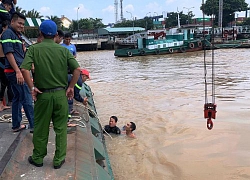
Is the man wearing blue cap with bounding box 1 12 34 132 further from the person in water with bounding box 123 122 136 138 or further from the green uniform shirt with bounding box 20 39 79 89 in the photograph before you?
the person in water with bounding box 123 122 136 138

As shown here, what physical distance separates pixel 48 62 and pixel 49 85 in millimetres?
251

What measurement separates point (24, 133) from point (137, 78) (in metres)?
14.1

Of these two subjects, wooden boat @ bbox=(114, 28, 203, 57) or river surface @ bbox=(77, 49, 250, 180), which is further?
wooden boat @ bbox=(114, 28, 203, 57)

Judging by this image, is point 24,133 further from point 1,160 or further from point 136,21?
point 136,21

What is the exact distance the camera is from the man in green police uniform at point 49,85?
332 centimetres

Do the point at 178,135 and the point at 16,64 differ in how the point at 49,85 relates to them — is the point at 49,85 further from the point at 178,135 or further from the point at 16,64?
the point at 178,135

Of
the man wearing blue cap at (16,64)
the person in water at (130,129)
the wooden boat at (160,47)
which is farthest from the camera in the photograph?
the wooden boat at (160,47)

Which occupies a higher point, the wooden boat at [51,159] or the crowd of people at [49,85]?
the crowd of people at [49,85]

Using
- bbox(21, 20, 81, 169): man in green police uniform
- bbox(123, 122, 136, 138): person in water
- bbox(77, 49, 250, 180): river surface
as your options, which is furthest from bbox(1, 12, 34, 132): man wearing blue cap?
bbox(123, 122, 136, 138): person in water

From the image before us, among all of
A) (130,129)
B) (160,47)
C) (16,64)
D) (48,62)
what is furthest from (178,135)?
(160,47)

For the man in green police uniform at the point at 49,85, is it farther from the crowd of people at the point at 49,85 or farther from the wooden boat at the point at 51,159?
the wooden boat at the point at 51,159

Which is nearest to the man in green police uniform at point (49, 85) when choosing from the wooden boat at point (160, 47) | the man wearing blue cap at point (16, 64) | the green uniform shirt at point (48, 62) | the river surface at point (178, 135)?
the green uniform shirt at point (48, 62)

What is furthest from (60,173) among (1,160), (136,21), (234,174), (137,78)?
(136,21)

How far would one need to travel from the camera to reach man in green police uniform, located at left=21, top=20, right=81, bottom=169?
3.32 meters
